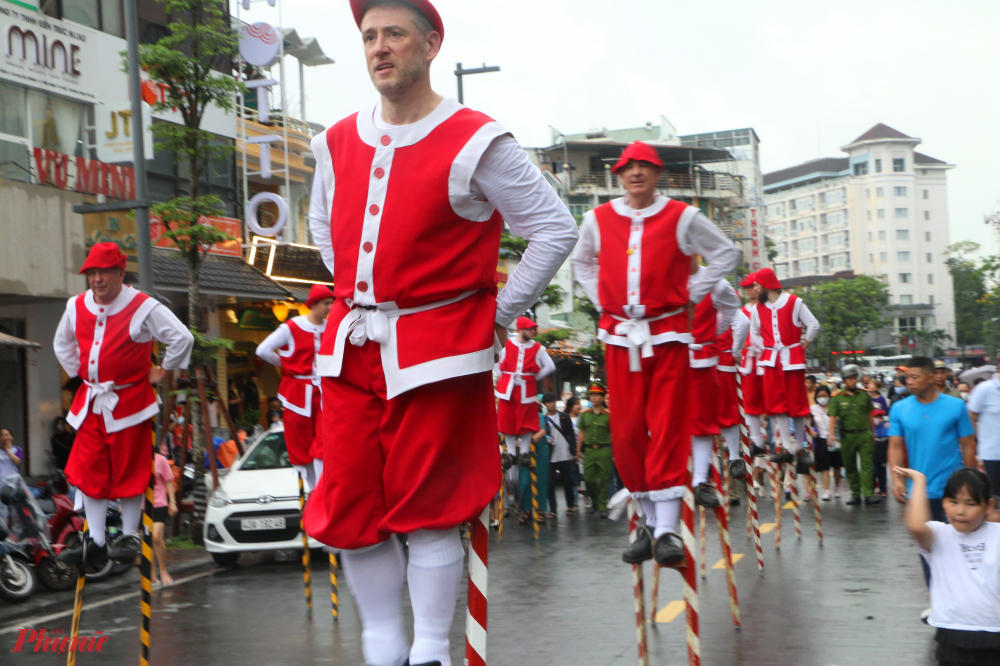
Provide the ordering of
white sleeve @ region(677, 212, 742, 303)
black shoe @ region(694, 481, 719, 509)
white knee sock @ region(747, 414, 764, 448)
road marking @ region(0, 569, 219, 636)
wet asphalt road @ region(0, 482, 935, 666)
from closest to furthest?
white sleeve @ region(677, 212, 742, 303)
wet asphalt road @ region(0, 482, 935, 666)
black shoe @ region(694, 481, 719, 509)
road marking @ region(0, 569, 219, 636)
white knee sock @ region(747, 414, 764, 448)

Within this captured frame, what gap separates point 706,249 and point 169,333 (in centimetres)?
349

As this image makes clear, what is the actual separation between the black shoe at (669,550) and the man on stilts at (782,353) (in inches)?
238

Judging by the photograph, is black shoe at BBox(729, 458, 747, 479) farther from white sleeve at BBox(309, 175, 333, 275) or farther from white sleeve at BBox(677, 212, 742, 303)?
white sleeve at BBox(309, 175, 333, 275)

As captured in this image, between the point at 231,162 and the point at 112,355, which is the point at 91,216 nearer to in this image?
the point at 231,162

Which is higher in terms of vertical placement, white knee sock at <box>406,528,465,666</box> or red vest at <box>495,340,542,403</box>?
red vest at <box>495,340,542,403</box>

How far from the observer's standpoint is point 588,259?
667 cm

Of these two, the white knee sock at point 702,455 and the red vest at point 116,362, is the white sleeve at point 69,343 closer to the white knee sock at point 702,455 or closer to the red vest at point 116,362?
the red vest at point 116,362

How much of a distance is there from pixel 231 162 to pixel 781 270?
137760 millimetres

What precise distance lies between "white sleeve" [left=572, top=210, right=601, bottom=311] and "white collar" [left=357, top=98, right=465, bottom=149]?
10.4 ft

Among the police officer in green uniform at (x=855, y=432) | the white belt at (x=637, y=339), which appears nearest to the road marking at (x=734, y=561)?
the white belt at (x=637, y=339)

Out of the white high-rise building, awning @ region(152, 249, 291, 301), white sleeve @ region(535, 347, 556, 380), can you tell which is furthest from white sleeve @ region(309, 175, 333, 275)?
the white high-rise building

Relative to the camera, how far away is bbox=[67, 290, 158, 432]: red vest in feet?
22.6

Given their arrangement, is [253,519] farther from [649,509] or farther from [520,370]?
[649,509]

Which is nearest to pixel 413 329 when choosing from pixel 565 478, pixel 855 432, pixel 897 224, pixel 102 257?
pixel 102 257
